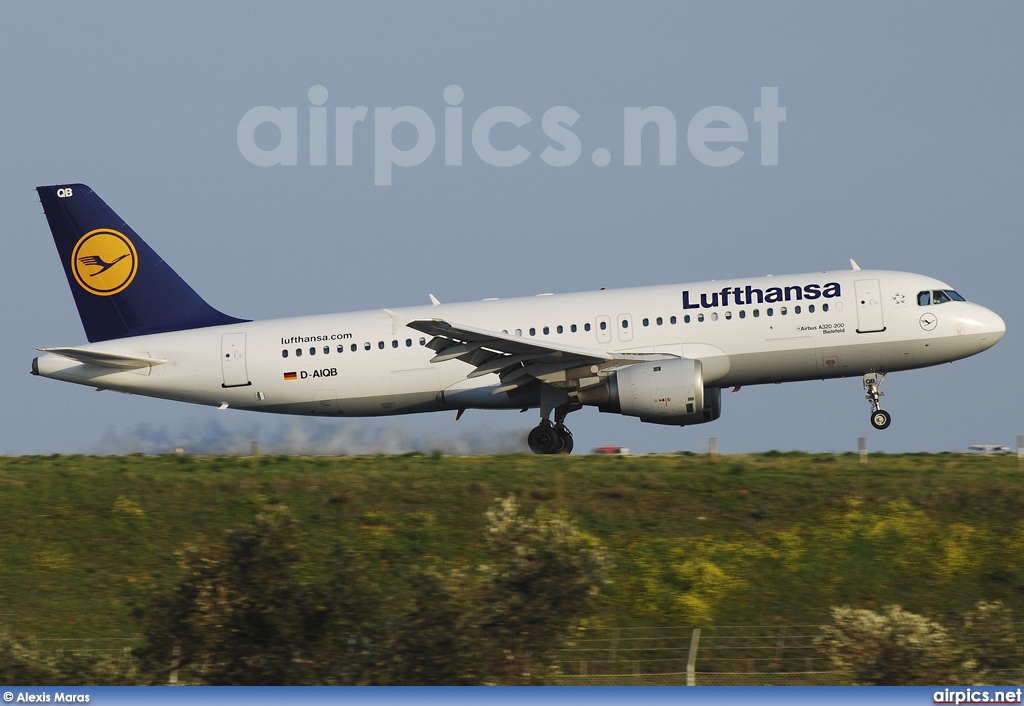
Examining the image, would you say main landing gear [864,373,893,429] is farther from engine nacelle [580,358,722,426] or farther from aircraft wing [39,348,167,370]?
aircraft wing [39,348,167,370]

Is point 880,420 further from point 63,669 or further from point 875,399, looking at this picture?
point 63,669

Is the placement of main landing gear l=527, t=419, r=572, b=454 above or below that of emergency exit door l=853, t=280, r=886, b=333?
below

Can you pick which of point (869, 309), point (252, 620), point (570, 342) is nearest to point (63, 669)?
point (252, 620)

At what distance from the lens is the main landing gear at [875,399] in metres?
31.8

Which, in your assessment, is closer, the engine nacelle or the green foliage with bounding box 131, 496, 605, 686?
the green foliage with bounding box 131, 496, 605, 686

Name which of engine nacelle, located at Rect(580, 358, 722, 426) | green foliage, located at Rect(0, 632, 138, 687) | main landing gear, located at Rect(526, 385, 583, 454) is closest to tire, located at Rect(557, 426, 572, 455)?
main landing gear, located at Rect(526, 385, 583, 454)

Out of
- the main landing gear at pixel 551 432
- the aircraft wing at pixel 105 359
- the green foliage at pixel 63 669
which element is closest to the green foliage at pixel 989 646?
the green foliage at pixel 63 669

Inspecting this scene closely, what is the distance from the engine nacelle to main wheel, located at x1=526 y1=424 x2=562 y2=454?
2117mm

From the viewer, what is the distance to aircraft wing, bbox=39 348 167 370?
3284 cm

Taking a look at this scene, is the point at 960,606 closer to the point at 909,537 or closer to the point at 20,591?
the point at 909,537

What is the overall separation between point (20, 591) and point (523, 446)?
A: 1441cm

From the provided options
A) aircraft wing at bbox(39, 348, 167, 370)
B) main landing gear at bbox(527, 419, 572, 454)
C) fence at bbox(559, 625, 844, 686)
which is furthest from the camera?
aircraft wing at bbox(39, 348, 167, 370)

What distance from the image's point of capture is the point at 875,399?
31.9 m

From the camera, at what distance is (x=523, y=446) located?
3422 centimetres
